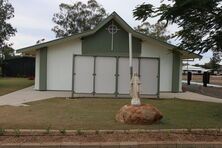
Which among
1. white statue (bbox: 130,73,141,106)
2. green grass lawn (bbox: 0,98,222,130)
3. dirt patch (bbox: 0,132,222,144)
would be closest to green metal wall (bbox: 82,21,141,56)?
green grass lawn (bbox: 0,98,222,130)

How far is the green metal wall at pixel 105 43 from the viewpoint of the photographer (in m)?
25.2

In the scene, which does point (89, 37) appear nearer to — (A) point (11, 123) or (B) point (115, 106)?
(B) point (115, 106)

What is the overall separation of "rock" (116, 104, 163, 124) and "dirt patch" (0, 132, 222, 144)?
138cm

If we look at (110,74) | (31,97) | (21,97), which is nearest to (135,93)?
(110,74)

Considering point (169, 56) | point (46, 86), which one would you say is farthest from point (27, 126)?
point (169, 56)

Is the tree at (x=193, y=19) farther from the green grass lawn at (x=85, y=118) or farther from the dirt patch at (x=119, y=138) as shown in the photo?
the dirt patch at (x=119, y=138)

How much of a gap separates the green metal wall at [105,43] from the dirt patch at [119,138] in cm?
1559

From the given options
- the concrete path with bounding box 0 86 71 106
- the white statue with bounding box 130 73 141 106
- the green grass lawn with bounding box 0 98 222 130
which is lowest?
the green grass lawn with bounding box 0 98 222 130

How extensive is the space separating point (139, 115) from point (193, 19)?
4.18 metres

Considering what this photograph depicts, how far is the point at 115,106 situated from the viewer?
16406 mm

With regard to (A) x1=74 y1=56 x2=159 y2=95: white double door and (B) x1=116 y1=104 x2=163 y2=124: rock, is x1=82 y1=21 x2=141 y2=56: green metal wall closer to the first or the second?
(A) x1=74 y1=56 x2=159 y2=95: white double door

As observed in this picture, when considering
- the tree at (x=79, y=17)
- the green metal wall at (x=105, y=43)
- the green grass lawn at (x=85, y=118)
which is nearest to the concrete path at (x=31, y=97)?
the green grass lawn at (x=85, y=118)

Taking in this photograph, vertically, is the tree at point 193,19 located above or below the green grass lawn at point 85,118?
above

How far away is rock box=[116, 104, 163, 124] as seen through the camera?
11273 mm
